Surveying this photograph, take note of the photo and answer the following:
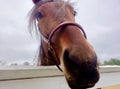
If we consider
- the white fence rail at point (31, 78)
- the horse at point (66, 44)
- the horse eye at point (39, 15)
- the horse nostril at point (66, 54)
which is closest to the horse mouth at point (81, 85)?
the horse at point (66, 44)

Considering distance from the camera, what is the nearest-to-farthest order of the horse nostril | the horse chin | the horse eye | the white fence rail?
the horse chin, the horse nostril, the white fence rail, the horse eye

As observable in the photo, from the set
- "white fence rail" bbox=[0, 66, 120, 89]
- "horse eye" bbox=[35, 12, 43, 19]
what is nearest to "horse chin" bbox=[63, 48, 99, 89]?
"white fence rail" bbox=[0, 66, 120, 89]

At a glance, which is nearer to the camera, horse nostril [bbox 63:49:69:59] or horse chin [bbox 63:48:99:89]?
horse chin [bbox 63:48:99:89]

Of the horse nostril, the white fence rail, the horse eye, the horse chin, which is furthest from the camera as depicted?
the horse eye

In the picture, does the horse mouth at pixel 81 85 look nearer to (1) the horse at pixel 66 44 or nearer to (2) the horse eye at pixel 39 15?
(1) the horse at pixel 66 44

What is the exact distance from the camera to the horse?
3.89ft

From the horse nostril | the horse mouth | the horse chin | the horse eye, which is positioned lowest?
the horse mouth

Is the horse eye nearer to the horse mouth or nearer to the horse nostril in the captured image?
the horse nostril

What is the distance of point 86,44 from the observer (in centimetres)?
127

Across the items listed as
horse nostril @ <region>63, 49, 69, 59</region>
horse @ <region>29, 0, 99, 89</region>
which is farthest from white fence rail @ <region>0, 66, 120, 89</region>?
horse nostril @ <region>63, 49, 69, 59</region>

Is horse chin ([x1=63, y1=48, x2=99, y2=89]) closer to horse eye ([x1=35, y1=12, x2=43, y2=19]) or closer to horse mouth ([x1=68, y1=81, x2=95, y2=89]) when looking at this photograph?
horse mouth ([x1=68, y1=81, x2=95, y2=89])

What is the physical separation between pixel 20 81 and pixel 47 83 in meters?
0.31

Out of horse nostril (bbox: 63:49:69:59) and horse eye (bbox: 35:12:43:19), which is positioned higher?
horse eye (bbox: 35:12:43:19)

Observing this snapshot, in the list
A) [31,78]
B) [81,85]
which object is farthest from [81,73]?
[31,78]
